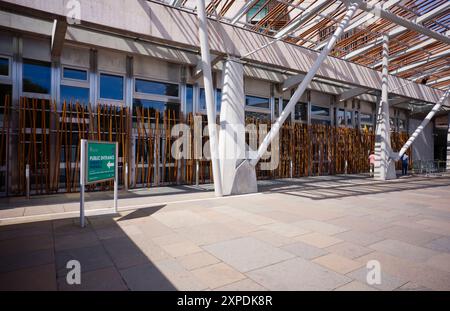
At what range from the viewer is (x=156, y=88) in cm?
1090

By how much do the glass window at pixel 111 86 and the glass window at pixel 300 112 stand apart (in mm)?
9481

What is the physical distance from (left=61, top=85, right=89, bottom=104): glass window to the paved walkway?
3854 mm

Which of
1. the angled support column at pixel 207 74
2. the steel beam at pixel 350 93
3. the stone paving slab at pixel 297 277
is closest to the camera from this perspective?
the stone paving slab at pixel 297 277

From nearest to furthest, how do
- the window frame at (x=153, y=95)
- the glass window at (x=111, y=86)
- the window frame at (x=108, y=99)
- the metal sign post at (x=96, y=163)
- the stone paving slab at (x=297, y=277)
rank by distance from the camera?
the stone paving slab at (x=297, y=277)
the metal sign post at (x=96, y=163)
the window frame at (x=108, y=99)
the glass window at (x=111, y=86)
the window frame at (x=153, y=95)

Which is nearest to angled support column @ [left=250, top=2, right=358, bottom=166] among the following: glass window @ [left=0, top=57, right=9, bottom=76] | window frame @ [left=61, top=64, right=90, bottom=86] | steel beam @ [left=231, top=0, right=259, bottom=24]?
steel beam @ [left=231, top=0, right=259, bottom=24]

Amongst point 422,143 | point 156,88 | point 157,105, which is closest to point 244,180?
point 157,105

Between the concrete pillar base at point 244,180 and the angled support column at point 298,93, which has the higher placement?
the angled support column at point 298,93

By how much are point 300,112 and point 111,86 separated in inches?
405

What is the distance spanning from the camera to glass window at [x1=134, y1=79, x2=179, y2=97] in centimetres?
1052

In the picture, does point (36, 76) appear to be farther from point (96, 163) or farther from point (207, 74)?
point (207, 74)

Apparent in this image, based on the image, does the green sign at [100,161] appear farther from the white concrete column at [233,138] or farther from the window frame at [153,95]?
the window frame at [153,95]

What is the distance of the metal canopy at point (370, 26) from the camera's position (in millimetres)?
10033

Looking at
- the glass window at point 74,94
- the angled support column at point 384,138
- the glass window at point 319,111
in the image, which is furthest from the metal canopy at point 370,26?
the glass window at point 74,94

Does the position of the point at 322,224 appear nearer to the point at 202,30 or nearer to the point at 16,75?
the point at 202,30
